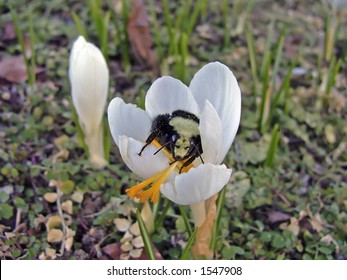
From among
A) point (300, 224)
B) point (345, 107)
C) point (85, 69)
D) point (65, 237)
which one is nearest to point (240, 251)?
point (300, 224)

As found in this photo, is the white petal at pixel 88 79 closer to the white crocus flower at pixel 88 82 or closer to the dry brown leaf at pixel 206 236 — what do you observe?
the white crocus flower at pixel 88 82

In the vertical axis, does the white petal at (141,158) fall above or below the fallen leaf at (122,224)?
above

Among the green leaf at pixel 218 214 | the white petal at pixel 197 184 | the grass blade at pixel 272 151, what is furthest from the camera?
the grass blade at pixel 272 151

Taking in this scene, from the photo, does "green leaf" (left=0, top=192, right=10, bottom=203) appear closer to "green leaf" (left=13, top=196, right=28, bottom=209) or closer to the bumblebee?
"green leaf" (left=13, top=196, right=28, bottom=209)

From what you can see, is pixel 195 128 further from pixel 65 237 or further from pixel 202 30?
pixel 202 30

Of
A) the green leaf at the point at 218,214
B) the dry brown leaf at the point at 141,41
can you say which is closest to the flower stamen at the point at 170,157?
the green leaf at the point at 218,214

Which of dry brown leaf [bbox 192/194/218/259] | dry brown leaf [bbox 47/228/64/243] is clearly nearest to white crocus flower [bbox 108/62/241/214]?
dry brown leaf [bbox 192/194/218/259]

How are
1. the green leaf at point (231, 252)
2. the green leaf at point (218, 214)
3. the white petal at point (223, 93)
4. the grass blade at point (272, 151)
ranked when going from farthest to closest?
the grass blade at point (272, 151) → the green leaf at point (231, 252) → the green leaf at point (218, 214) → the white petal at point (223, 93)
